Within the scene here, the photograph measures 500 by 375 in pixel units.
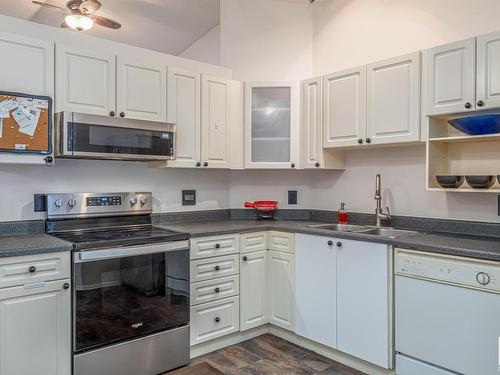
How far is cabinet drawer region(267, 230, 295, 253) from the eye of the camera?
284 centimetres

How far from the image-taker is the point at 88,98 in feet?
7.93

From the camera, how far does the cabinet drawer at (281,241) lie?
2.84 m

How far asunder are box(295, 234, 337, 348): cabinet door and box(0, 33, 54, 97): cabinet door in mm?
1927

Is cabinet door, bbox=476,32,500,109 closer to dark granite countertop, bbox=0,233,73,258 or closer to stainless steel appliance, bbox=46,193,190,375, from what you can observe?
stainless steel appliance, bbox=46,193,190,375

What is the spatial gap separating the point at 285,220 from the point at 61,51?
211 cm

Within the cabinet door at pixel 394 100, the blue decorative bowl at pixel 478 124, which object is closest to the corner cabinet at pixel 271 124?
the cabinet door at pixel 394 100

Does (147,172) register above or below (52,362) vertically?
above

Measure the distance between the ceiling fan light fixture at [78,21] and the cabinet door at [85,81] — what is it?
3.94 feet

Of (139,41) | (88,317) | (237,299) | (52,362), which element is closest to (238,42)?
(139,41)

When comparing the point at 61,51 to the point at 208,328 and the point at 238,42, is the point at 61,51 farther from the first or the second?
the point at 208,328

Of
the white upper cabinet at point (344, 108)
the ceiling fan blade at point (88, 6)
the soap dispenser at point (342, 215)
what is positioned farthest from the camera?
the ceiling fan blade at point (88, 6)

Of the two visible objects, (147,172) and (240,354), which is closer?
(240,354)

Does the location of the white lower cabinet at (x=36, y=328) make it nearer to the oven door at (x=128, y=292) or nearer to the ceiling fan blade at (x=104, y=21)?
the oven door at (x=128, y=292)

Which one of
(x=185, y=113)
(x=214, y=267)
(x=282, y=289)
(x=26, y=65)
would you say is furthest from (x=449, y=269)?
(x=26, y=65)
